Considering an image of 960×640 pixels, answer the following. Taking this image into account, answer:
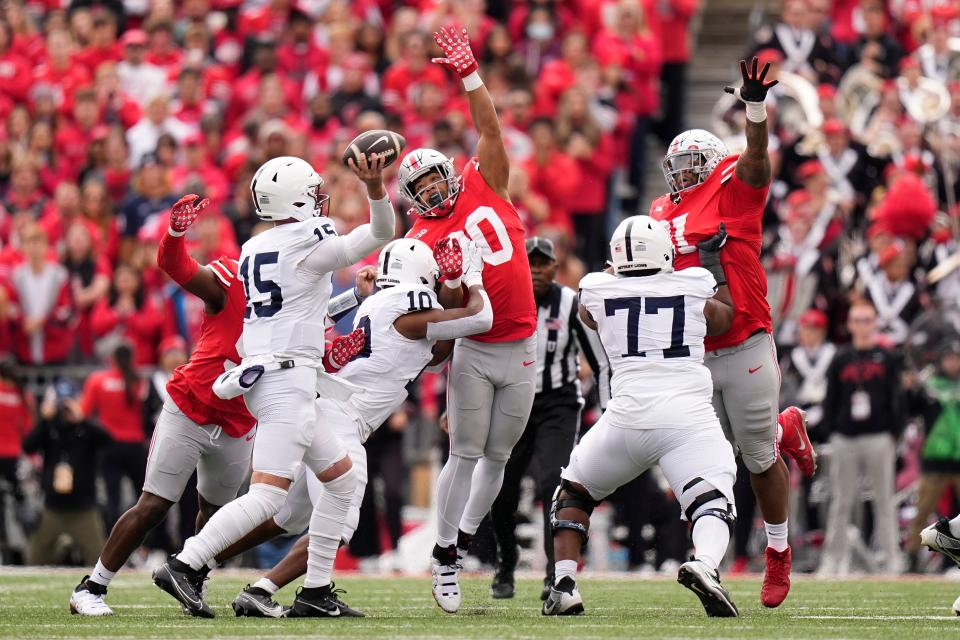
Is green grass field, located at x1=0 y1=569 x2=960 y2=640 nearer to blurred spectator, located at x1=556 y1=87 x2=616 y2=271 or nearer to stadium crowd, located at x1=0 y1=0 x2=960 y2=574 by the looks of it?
stadium crowd, located at x1=0 y1=0 x2=960 y2=574

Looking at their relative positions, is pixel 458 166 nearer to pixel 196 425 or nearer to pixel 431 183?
pixel 431 183

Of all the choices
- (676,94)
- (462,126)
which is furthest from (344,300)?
(676,94)

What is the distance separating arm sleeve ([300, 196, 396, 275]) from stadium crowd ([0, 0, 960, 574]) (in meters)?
5.14

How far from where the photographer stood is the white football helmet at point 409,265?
27.0 ft

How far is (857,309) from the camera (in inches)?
507

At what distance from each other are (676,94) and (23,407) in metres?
6.61

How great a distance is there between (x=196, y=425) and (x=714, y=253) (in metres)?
2.46

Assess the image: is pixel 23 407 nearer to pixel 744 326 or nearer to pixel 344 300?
pixel 344 300

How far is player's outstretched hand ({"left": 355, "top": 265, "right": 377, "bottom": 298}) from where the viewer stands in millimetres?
8578

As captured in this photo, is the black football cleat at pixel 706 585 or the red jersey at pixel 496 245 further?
the red jersey at pixel 496 245

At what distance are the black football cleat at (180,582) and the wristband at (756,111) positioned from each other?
3.08 meters

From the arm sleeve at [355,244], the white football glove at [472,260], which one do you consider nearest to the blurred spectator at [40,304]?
the white football glove at [472,260]

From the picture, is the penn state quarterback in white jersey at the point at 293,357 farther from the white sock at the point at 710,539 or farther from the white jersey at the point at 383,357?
the white sock at the point at 710,539

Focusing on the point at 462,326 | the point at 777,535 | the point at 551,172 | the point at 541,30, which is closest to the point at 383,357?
the point at 462,326
